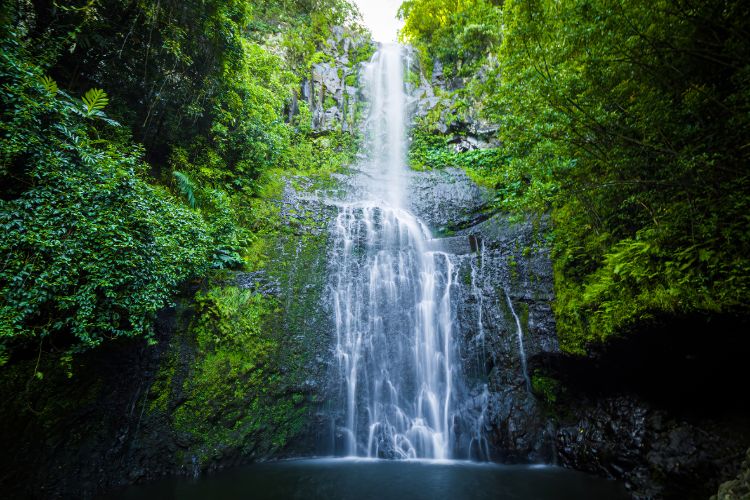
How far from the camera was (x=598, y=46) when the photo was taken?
13.1ft

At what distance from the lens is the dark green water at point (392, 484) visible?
15.7ft

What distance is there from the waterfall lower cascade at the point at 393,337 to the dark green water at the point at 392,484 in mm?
668

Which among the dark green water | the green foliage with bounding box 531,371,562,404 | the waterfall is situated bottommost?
the dark green water

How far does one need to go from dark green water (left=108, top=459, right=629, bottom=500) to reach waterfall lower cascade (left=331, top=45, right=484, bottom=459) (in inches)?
26.3

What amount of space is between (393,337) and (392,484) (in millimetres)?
3023

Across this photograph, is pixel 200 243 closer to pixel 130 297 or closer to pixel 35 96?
pixel 130 297

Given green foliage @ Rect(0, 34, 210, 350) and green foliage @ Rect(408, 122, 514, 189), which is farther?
green foliage @ Rect(408, 122, 514, 189)

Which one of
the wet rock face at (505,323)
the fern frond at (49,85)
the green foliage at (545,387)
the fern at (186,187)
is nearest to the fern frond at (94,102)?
the fern frond at (49,85)

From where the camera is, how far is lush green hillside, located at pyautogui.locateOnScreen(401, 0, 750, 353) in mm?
3477

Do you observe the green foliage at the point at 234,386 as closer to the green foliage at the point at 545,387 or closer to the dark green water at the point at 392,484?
the dark green water at the point at 392,484

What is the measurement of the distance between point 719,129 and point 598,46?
167 centimetres

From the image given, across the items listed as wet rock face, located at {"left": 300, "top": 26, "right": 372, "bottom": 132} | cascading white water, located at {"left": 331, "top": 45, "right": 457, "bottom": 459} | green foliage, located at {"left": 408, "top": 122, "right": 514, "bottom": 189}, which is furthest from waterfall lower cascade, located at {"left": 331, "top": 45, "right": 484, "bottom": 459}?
wet rock face, located at {"left": 300, "top": 26, "right": 372, "bottom": 132}

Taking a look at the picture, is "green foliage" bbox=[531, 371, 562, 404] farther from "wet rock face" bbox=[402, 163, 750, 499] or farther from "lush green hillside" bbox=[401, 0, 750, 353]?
"lush green hillside" bbox=[401, 0, 750, 353]

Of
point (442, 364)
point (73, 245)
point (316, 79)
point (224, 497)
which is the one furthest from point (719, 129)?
point (316, 79)
